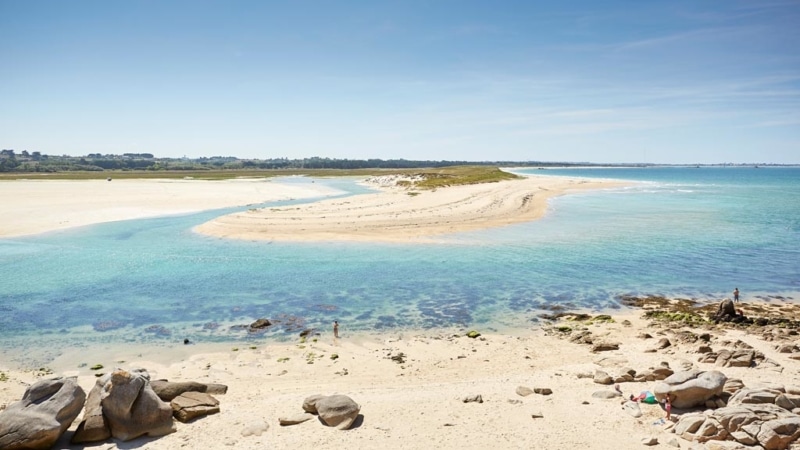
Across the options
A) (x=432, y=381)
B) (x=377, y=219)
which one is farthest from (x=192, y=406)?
(x=377, y=219)

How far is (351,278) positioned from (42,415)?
19.0 m

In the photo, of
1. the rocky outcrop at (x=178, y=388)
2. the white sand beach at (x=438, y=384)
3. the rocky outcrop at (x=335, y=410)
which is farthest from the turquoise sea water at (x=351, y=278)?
the rocky outcrop at (x=335, y=410)

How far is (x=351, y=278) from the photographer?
30.2 m

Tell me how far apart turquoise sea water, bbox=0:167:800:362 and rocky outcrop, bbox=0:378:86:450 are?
738 cm

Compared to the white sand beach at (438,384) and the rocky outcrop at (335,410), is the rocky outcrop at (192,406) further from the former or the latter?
the rocky outcrop at (335,410)

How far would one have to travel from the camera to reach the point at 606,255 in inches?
1443

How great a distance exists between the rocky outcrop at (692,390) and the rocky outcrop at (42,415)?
53.2 feet

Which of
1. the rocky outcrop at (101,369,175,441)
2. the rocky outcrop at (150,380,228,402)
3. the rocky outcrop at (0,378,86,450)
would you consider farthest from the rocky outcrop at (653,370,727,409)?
the rocky outcrop at (0,378,86,450)

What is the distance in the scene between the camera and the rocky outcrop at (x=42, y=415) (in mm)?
11805

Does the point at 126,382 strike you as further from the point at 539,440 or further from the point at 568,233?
the point at 568,233

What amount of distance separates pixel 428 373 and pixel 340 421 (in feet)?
15.2

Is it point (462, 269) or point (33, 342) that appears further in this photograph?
point (462, 269)

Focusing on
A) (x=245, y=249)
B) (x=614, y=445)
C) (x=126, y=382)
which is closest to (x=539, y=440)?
(x=614, y=445)

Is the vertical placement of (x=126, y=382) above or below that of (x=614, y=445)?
above
